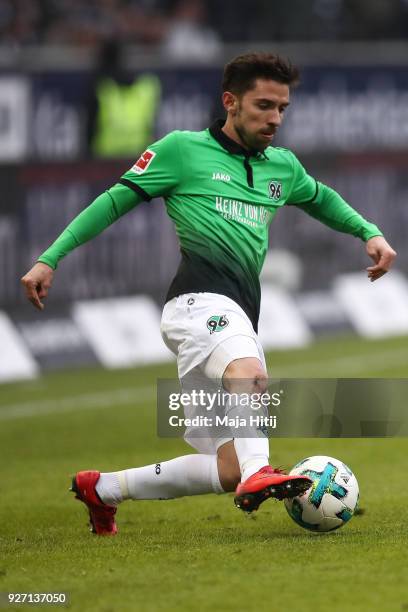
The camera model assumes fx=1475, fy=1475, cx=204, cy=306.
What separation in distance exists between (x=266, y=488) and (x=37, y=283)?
52.4 inches

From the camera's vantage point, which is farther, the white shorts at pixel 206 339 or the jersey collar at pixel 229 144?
the jersey collar at pixel 229 144

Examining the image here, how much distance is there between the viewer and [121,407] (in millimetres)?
12594

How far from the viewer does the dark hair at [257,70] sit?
6.63 metres

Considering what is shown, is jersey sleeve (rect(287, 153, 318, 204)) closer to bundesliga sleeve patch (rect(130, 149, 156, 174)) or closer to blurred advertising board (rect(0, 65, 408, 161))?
bundesliga sleeve patch (rect(130, 149, 156, 174))

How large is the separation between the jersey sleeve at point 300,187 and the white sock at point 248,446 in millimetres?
1222

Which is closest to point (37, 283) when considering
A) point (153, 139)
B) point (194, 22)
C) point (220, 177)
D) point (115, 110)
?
point (220, 177)

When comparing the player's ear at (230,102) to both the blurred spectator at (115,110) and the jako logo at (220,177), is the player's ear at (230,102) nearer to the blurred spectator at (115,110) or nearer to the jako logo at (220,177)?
the jako logo at (220,177)

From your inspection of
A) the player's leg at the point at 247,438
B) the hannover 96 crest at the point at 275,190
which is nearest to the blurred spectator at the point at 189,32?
the hannover 96 crest at the point at 275,190

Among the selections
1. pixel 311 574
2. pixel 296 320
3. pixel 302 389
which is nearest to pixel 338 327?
pixel 296 320

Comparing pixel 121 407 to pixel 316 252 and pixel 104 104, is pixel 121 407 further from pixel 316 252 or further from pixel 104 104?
pixel 104 104

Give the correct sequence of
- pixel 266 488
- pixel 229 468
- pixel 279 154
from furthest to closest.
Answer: pixel 279 154
pixel 229 468
pixel 266 488

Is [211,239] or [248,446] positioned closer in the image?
[248,446]

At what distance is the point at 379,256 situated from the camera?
6.76m

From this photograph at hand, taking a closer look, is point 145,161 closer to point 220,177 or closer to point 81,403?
point 220,177
